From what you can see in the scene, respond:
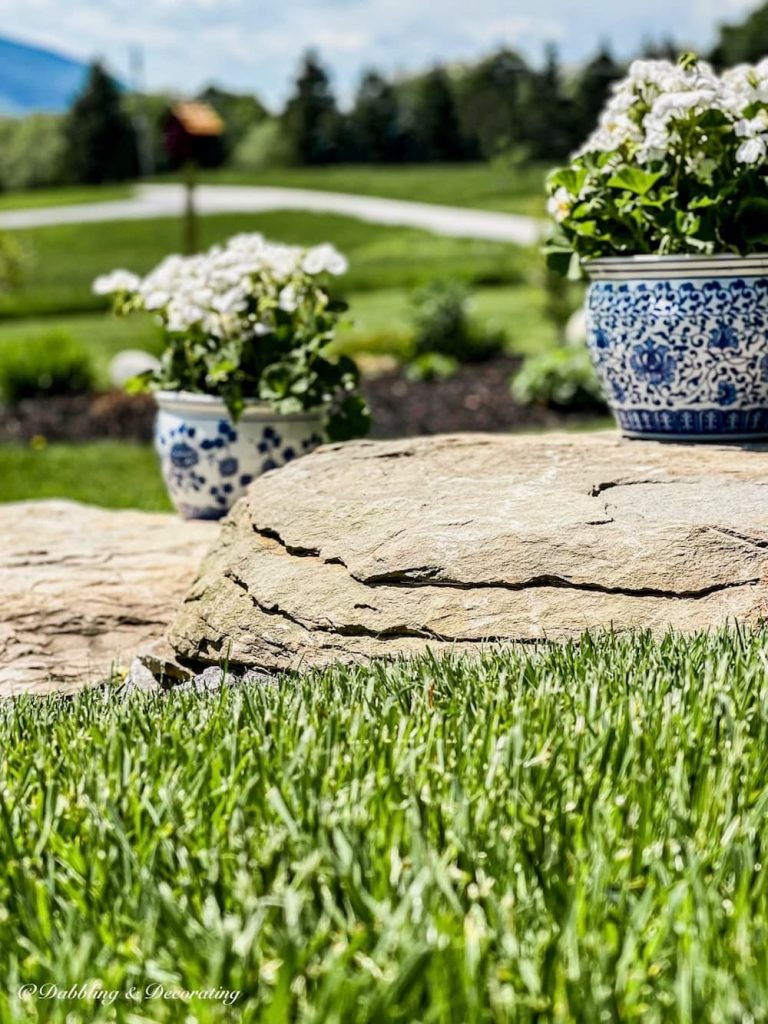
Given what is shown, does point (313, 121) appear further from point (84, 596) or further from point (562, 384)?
point (84, 596)

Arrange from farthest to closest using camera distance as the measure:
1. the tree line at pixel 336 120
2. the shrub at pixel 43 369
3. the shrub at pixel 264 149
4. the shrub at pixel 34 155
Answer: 1. the shrub at pixel 34 155
2. the shrub at pixel 264 149
3. the tree line at pixel 336 120
4. the shrub at pixel 43 369

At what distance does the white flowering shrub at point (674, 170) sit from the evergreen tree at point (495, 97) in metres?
36.2

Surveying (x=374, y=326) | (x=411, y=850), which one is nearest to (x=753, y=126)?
(x=411, y=850)

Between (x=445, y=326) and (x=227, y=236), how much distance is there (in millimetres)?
20933

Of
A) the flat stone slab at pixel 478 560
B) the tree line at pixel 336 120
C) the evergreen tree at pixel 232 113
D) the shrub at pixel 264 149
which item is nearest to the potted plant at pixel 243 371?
the flat stone slab at pixel 478 560

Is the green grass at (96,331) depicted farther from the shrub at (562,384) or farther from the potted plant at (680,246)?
the potted plant at (680,246)

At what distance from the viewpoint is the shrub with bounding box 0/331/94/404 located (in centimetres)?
1208

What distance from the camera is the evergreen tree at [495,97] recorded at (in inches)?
1598

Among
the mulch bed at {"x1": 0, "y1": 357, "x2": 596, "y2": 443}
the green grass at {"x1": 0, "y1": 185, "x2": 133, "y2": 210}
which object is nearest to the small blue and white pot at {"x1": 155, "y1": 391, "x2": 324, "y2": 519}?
the mulch bed at {"x1": 0, "y1": 357, "x2": 596, "y2": 443}

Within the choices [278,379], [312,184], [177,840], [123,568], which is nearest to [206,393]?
[278,379]

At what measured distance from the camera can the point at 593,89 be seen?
4316cm

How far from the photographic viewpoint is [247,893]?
5.86 ft

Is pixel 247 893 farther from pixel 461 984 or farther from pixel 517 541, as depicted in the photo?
pixel 517 541

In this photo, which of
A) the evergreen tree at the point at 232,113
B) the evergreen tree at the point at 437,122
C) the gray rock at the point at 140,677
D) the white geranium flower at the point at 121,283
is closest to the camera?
the gray rock at the point at 140,677
